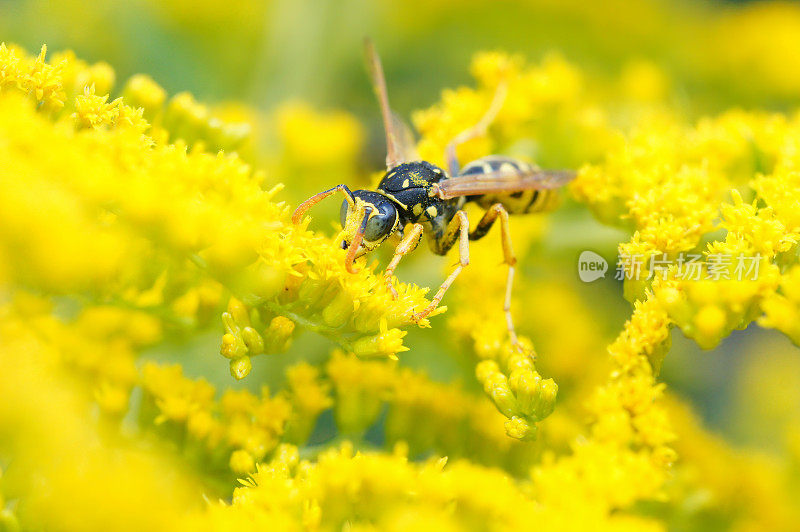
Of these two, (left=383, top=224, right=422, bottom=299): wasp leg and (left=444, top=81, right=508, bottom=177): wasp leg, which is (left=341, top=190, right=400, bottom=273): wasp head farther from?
(left=444, top=81, right=508, bottom=177): wasp leg

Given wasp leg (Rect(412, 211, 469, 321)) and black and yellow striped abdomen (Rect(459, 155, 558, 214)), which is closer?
wasp leg (Rect(412, 211, 469, 321))

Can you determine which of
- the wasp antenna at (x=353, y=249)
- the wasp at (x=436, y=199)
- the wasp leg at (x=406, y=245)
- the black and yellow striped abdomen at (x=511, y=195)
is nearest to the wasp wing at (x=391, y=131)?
the wasp at (x=436, y=199)

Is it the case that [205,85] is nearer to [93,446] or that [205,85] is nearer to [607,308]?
[607,308]

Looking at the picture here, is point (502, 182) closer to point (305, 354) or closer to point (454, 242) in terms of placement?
point (454, 242)

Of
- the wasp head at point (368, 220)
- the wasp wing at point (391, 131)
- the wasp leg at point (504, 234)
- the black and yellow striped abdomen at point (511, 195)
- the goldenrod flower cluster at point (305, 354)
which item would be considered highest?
the wasp wing at point (391, 131)

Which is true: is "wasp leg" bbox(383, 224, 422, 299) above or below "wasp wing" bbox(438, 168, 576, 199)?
below

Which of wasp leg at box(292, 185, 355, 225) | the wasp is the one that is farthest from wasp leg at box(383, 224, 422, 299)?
wasp leg at box(292, 185, 355, 225)

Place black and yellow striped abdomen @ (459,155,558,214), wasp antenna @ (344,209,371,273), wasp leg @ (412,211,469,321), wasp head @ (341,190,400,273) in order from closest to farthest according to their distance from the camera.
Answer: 1. wasp antenna @ (344,209,371,273)
2. wasp head @ (341,190,400,273)
3. wasp leg @ (412,211,469,321)
4. black and yellow striped abdomen @ (459,155,558,214)

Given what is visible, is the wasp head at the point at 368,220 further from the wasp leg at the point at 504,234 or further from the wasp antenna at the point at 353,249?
the wasp leg at the point at 504,234
